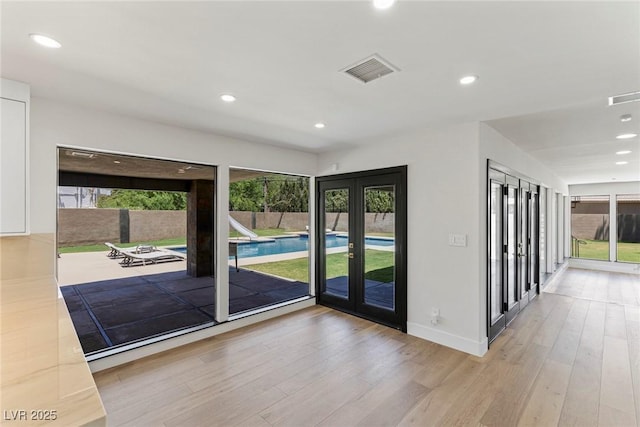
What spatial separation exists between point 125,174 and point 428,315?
20.5 feet

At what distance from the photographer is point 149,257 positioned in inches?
331

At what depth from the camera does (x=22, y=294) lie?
1.78 meters

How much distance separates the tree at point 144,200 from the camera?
6.36m

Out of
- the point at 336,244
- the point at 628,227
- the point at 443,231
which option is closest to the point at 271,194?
the point at 336,244

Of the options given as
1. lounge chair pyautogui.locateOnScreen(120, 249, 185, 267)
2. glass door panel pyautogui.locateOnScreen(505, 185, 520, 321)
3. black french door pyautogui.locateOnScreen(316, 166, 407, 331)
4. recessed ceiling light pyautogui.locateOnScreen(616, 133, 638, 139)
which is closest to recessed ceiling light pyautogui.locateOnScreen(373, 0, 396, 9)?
black french door pyautogui.locateOnScreen(316, 166, 407, 331)

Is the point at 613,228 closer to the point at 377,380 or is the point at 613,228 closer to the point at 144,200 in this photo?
the point at 377,380

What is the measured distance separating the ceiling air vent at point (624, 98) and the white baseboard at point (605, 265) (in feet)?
26.0

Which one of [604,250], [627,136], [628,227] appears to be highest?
[627,136]

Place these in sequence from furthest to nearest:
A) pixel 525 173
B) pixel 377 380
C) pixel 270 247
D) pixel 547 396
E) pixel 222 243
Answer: pixel 270 247 < pixel 525 173 < pixel 222 243 < pixel 377 380 < pixel 547 396

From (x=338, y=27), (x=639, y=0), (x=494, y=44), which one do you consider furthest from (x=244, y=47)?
(x=639, y=0)

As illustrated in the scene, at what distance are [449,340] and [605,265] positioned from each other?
26.4 ft

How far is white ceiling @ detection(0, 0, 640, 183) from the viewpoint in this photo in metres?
1.50

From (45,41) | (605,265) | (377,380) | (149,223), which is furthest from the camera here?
(605,265)

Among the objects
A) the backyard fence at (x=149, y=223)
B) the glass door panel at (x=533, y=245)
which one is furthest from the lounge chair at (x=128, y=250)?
the glass door panel at (x=533, y=245)
